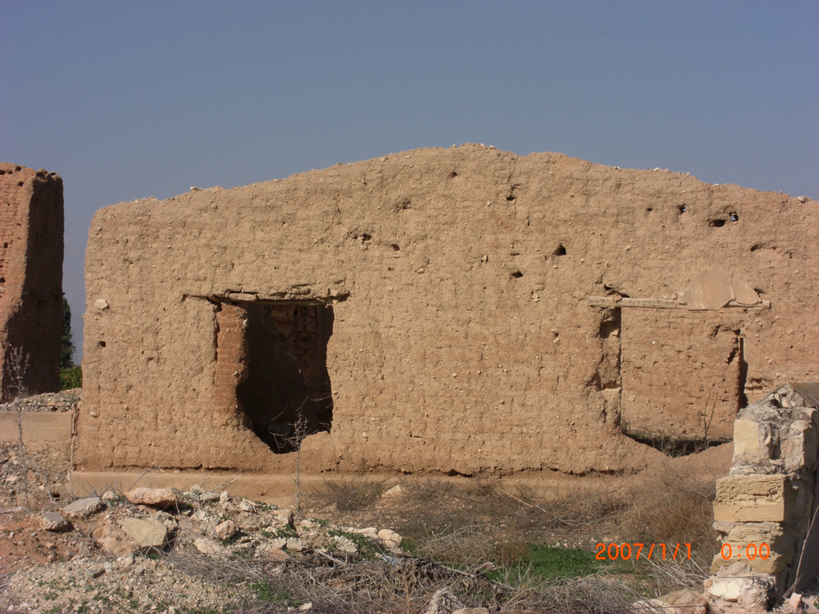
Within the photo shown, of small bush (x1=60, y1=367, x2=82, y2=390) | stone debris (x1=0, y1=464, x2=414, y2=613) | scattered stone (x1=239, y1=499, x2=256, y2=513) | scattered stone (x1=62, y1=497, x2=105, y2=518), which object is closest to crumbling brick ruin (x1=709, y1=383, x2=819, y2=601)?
stone debris (x1=0, y1=464, x2=414, y2=613)

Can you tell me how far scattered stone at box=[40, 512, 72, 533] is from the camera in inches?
191

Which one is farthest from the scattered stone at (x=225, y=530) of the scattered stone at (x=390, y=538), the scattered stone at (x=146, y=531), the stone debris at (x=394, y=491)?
the stone debris at (x=394, y=491)

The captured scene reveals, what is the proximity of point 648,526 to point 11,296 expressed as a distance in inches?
338

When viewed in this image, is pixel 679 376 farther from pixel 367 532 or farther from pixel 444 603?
pixel 444 603

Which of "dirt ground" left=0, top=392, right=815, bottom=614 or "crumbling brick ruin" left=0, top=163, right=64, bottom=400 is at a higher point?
"crumbling brick ruin" left=0, top=163, right=64, bottom=400

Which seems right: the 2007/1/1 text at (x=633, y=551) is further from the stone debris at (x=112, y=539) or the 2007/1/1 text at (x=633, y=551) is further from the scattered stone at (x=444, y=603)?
the stone debris at (x=112, y=539)

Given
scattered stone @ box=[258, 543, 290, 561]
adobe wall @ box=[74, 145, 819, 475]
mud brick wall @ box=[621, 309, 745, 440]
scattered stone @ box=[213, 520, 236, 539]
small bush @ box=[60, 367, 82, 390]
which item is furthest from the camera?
small bush @ box=[60, 367, 82, 390]

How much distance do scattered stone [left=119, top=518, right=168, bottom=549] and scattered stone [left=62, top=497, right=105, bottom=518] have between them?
0.71 ft

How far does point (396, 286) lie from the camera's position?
7.21m

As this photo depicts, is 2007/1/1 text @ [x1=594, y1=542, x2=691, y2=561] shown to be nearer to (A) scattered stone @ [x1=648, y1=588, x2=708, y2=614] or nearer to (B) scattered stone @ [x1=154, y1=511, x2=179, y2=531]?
Result: (A) scattered stone @ [x1=648, y1=588, x2=708, y2=614]

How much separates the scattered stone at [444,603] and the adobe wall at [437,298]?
2.69 meters

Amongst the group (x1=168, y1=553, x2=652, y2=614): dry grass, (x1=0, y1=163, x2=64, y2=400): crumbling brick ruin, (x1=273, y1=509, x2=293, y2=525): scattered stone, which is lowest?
(x1=168, y1=553, x2=652, y2=614): dry grass

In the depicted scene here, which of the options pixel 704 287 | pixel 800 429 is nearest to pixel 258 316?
pixel 704 287

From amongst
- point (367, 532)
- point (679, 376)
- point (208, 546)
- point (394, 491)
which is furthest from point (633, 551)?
point (679, 376)
